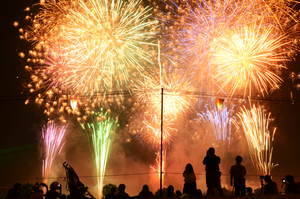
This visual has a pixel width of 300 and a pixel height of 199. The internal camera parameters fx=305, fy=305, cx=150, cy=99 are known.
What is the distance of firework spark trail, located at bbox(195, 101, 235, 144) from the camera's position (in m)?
21.1

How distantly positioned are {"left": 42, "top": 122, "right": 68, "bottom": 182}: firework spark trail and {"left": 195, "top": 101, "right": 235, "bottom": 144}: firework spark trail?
11729 millimetres

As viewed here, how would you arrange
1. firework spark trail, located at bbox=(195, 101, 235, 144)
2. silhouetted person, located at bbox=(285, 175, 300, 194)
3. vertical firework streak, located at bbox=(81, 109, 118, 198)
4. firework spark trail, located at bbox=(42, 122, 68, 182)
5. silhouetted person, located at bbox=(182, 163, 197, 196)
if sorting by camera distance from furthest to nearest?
1. firework spark trail, located at bbox=(42, 122, 68, 182)
2. vertical firework streak, located at bbox=(81, 109, 118, 198)
3. firework spark trail, located at bbox=(195, 101, 235, 144)
4. silhouetted person, located at bbox=(182, 163, 197, 196)
5. silhouetted person, located at bbox=(285, 175, 300, 194)

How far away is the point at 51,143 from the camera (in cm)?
2517

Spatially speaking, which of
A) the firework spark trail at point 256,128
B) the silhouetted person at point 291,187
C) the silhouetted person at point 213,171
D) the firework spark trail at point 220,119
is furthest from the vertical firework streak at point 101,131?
the silhouetted person at point 291,187

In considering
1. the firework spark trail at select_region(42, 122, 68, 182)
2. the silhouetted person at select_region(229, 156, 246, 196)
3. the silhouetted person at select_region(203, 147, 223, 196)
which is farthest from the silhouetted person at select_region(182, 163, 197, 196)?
the firework spark trail at select_region(42, 122, 68, 182)

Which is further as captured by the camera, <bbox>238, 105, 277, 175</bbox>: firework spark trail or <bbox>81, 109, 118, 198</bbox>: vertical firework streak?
<bbox>81, 109, 118, 198</bbox>: vertical firework streak

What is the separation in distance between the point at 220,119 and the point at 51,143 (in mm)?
13806

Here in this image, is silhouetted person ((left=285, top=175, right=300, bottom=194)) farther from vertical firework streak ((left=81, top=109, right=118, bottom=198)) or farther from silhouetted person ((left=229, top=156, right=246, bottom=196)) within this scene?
vertical firework streak ((left=81, top=109, right=118, bottom=198))

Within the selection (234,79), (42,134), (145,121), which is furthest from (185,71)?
(42,134)

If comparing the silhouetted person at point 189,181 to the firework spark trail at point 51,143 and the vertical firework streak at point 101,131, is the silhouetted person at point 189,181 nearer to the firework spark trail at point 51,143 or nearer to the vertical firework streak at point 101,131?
the vertical firework streak at point 101,131

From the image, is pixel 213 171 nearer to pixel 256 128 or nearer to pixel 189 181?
pixel 189 181

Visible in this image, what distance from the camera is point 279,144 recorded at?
89.4 feet

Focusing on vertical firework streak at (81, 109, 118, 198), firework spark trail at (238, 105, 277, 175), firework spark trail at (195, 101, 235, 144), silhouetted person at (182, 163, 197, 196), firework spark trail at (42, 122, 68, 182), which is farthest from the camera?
firework spark trail at (42, 122, 68, 182)

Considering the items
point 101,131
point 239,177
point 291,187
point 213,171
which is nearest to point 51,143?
point 101,131
